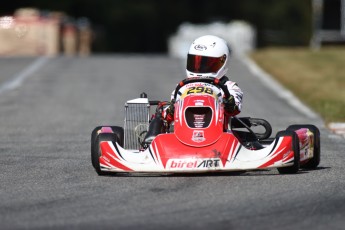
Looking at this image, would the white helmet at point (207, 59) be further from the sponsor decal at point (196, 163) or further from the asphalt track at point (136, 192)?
the sponsor decal at point (196, 163)

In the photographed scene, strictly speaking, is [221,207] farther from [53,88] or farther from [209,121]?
[53,88]

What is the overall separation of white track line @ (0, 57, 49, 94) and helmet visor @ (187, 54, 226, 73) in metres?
12.4

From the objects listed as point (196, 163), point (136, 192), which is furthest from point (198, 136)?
point (136, 192)

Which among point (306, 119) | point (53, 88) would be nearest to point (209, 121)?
point (306, 119)

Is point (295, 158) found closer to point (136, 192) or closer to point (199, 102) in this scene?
point (199, 102)

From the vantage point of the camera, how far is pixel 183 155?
32.6 feet

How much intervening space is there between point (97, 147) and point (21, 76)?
17.1 meters

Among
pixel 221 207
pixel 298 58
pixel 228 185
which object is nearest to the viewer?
pixel 221 207

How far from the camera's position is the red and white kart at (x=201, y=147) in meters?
9.88

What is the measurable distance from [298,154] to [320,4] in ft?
96.2

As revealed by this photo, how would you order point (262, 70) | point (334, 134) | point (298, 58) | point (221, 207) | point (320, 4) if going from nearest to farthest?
point (221, 207), point (334, 134), point (262, 70), point (298, 58), point (320, 4)

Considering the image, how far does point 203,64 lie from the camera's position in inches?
431

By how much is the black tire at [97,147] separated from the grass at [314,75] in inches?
264

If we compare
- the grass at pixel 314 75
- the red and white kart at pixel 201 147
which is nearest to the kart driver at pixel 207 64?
the red and white kart at pixel 201 147
